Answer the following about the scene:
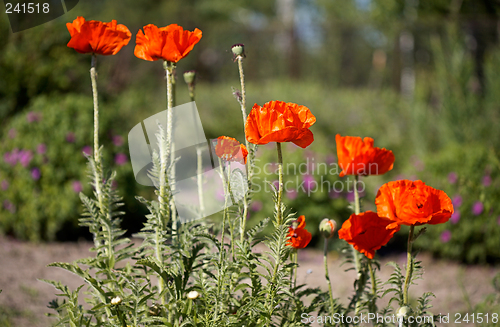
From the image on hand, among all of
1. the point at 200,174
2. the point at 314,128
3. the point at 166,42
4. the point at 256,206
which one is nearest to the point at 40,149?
the point at 256,206

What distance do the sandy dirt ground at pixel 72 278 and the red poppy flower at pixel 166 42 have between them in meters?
1.41

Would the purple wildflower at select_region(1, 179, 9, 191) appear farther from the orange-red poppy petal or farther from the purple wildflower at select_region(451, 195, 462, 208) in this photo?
the purple wildflower at select_region(451, 195, 462, 208)

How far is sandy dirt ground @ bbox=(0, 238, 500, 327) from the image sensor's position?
1923mm

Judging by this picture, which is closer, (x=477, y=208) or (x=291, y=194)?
(x=477, y=208)

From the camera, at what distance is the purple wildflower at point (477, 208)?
104 inches

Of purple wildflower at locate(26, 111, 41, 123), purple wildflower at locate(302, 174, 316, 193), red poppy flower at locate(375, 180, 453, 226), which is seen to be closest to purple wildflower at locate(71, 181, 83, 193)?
purple wildflower at locate(26, 111, 41, 123)

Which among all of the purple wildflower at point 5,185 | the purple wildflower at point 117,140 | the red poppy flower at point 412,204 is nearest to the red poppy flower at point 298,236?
the red poppy flower at point 412,204

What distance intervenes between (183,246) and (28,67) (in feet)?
11.3

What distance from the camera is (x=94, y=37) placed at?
96 centimetres

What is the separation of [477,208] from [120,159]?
263cm

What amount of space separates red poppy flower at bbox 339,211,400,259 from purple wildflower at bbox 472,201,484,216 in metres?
2.02

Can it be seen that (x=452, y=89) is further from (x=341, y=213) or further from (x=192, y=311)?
(x=192, y=311)

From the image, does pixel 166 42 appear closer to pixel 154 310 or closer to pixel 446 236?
pixel 154 310

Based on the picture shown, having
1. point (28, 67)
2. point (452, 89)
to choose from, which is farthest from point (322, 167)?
point (28, 67)
